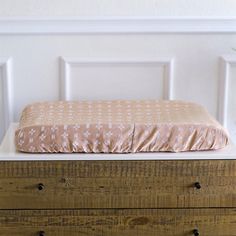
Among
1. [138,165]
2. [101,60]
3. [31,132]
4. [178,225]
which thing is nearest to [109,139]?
[138,165]

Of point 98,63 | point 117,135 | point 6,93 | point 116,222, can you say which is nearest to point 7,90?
point 6,93

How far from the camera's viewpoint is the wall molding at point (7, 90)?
2.11 meters

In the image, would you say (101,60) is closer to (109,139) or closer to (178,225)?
(109,139)

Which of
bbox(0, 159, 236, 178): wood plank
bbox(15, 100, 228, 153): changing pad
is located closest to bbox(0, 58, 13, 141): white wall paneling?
bbox(15, 100, 228, 153): changing pad

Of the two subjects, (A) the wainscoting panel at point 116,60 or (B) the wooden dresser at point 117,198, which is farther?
(A) the wainscoting panel at point 116,60

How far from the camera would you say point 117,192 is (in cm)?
170

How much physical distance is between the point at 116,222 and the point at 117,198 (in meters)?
0.08

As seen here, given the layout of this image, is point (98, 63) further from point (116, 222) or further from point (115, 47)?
point (116, 222)

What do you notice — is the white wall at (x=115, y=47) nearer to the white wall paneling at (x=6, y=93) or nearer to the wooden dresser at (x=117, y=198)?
the white wall paneling at (x=6, y=93)

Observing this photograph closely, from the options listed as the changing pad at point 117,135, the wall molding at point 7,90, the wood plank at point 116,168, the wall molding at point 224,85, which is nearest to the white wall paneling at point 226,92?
the wall molding at point 224,85

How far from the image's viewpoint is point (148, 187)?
1.70m

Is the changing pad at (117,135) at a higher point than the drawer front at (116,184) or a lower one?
higher
